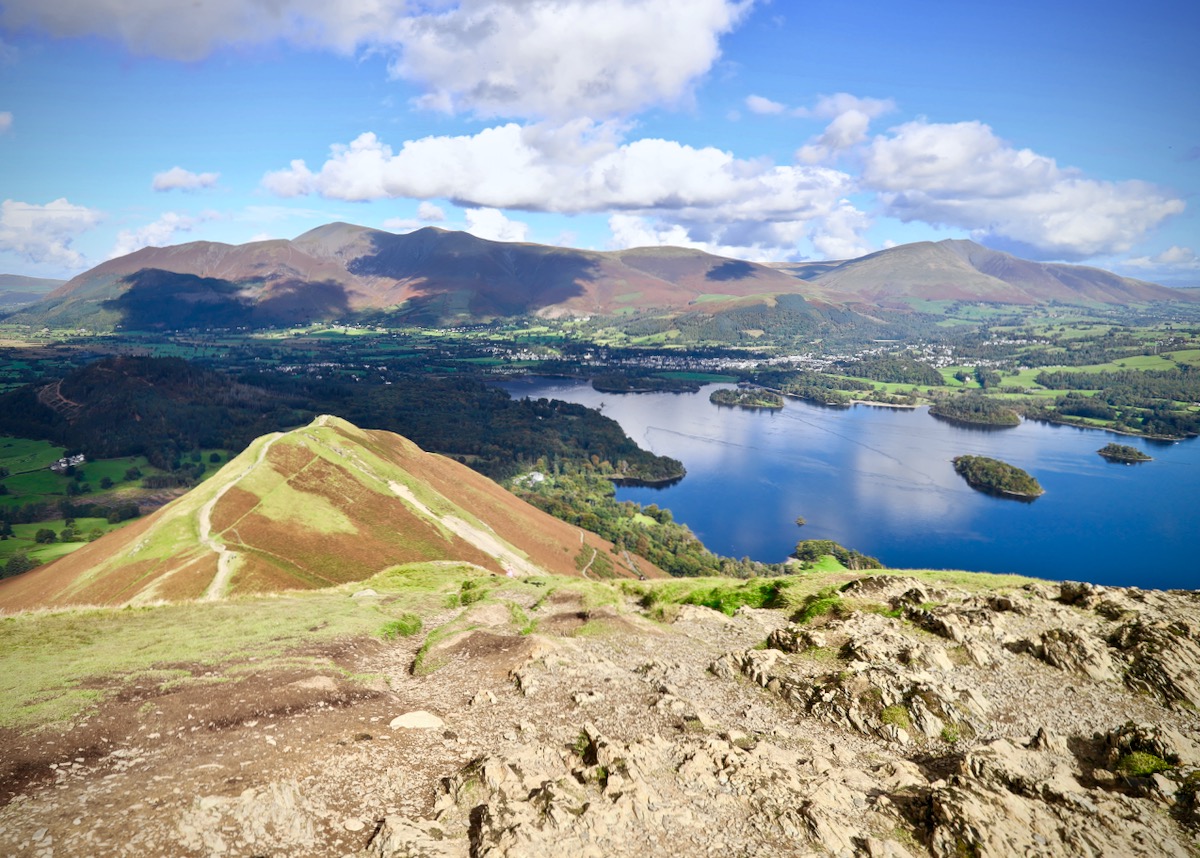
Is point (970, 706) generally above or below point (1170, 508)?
above

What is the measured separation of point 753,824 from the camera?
44.7 feet

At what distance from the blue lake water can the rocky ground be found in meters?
85.2

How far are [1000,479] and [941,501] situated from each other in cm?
1620

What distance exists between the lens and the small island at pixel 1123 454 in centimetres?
14688

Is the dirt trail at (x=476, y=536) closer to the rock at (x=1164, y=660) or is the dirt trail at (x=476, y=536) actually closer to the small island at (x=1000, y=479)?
the rock at (x=1164, y=660)

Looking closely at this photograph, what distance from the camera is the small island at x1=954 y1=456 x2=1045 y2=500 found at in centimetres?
12562

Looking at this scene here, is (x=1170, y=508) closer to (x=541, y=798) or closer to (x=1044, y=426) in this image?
(x=1044, y=426)

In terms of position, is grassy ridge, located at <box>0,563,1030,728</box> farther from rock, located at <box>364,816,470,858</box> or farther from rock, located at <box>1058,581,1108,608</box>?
rock, located at <box>364,816,470,858</box>

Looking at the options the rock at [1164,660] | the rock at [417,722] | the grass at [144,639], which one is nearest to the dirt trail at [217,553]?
the grass at [144,639]

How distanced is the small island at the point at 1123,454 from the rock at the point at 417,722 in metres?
183

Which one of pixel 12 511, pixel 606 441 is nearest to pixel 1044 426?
pixel 606 441

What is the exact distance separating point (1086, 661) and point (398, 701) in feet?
73.5

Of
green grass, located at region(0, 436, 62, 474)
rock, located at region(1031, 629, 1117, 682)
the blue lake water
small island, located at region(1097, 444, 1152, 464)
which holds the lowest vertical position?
the blue lake water

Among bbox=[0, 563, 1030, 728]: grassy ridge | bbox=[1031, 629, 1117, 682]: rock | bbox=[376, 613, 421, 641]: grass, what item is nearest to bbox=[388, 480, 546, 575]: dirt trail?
bbox=[0, 563, 1030, 728]: grassy ridge
